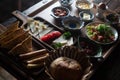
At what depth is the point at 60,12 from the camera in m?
3.11

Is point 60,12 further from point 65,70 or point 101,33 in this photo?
point 65,70

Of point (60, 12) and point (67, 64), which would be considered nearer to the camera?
point (67, 64)

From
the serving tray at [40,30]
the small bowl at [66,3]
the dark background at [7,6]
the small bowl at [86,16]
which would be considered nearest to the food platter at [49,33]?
the serving tray at [40,30]

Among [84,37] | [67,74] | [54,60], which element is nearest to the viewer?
[67,74]

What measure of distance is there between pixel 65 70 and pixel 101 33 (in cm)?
112

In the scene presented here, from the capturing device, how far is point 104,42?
2836 millimetres

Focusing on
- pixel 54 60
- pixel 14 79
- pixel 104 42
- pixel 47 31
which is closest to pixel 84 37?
pixel 104 42

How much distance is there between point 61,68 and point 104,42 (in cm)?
97

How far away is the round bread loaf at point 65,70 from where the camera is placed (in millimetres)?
2076

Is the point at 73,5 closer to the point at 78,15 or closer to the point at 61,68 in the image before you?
the point at 78,15

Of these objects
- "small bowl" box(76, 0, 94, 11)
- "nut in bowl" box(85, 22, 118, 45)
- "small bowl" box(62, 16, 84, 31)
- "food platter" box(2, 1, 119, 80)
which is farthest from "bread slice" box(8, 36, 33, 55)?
"small bowl" box(76, 0, 94, 11)

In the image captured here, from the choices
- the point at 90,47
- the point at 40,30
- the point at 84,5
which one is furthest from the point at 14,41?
the point at 84,5

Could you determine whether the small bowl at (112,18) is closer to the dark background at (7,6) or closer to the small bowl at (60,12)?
the small bowl at (60,12)

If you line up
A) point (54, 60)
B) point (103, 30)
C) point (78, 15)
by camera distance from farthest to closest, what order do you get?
point (78, 15) < point (103, 30) < point (54, 60)
